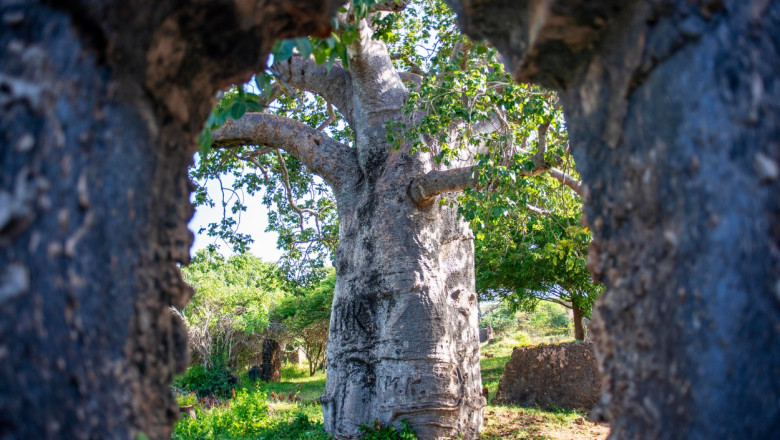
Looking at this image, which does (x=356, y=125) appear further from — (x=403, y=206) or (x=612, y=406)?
(x=612, y=406)

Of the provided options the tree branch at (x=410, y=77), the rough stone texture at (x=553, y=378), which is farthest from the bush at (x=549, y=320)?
the tree branch at (x=410, y=77)

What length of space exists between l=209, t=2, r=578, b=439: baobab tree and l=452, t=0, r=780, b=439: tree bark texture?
10.8ft

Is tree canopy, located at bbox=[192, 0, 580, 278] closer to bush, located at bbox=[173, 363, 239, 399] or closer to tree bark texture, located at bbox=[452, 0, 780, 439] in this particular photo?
tree bark texture, located at bbox=[452, 0, 780, 439]

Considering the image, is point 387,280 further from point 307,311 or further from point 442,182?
point 307,311

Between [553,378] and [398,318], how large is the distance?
4545 millimetres

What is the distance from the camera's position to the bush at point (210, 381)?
13.2 m

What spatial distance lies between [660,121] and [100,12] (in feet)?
3.55

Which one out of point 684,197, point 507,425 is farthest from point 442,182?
point 684,197

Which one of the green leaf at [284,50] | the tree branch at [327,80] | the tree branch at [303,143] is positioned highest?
the tree branch at [327,80]

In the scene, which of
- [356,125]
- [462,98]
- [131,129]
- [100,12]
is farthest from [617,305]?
[356,125]

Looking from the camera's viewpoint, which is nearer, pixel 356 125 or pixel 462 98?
pixel 462 98

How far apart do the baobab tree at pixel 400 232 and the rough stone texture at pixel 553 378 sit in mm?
3161

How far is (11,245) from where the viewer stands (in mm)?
847

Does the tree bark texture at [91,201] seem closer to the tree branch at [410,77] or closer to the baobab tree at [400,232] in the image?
the baobab tree at [400,232]
